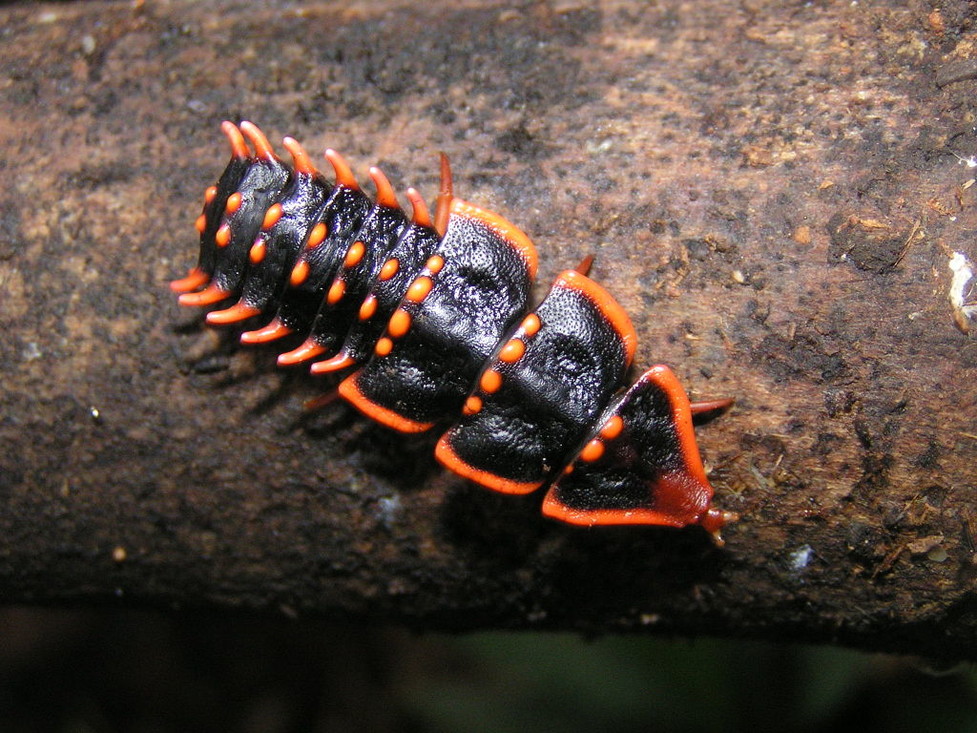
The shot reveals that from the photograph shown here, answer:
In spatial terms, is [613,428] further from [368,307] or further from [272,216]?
[272,216]

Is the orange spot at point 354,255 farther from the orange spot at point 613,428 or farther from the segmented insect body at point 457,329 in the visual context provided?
the orange spot at point 613,428

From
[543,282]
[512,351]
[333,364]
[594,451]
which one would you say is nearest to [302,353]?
Answer: [333,364]

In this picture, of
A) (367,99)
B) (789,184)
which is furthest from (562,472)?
(367,99)

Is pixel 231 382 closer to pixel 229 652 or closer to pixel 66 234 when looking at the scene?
pixel 66 234

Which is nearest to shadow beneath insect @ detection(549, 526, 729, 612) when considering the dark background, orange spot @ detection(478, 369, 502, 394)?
orange spot @ detection(478, 369, 502, 394)

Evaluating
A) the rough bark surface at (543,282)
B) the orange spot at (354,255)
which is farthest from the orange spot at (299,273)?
the rough bark surface at (543,282)
